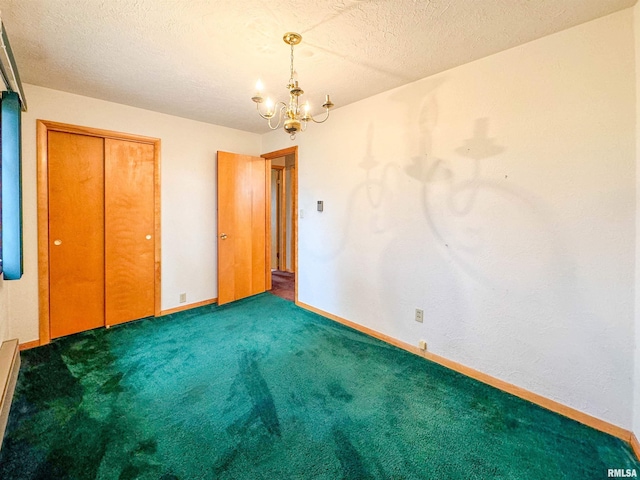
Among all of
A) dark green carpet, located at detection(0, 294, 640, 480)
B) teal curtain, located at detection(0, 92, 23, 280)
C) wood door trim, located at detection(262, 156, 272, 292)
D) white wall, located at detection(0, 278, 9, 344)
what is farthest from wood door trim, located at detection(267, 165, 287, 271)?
teal curtain, located at detection(0, 92, 23, 280)

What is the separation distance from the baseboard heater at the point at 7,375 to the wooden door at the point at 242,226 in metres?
1.96

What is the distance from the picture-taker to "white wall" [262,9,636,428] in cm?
169

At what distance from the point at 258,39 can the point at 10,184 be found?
194 cm

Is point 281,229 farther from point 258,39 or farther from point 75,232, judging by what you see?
point 258,39

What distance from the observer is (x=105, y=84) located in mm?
2607

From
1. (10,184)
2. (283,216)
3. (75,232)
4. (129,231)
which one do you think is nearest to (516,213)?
(10,184)

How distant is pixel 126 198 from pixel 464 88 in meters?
3.61

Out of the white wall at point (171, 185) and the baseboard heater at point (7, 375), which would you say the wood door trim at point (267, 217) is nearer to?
the white wall at point (171, 185)

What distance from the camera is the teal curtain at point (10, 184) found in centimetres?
181

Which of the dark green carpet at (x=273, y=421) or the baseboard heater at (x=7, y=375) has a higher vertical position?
the baseboard heater at (x=7, y=375)

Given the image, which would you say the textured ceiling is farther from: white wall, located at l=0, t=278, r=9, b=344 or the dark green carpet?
the dark green carpet

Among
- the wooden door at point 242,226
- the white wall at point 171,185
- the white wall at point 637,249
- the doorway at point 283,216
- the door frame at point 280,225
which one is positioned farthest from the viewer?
the door frame at point 280,225

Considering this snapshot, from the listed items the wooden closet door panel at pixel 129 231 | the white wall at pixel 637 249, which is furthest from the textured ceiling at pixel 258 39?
the wooden closet door panel at pixel 129 231

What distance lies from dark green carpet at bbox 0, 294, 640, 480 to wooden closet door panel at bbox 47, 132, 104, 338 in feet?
1.35
